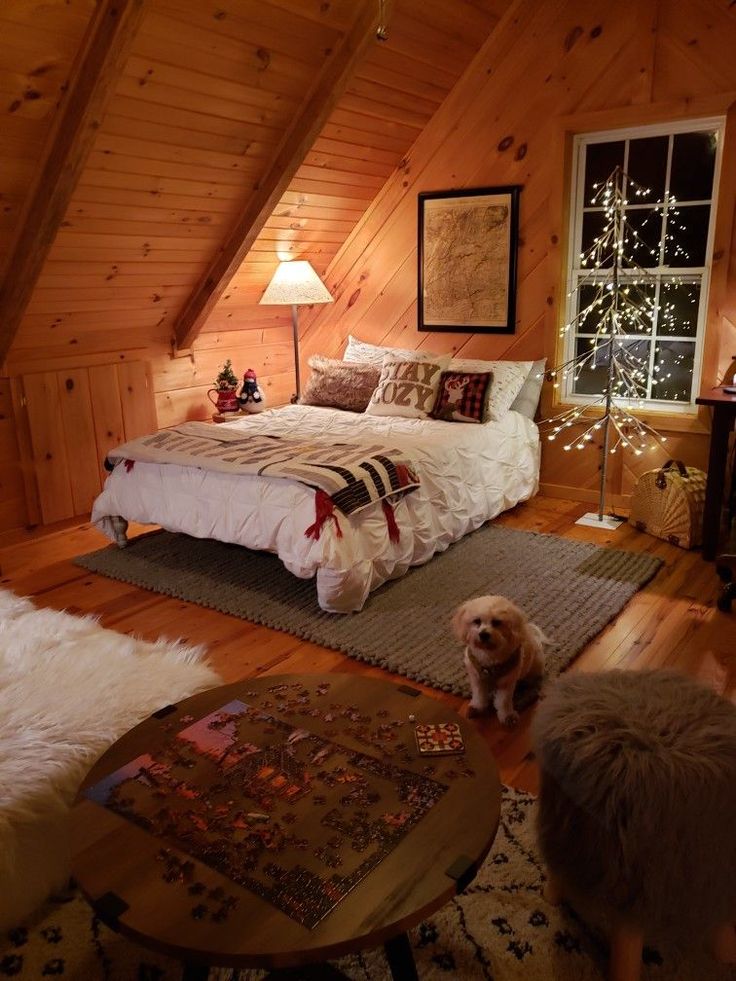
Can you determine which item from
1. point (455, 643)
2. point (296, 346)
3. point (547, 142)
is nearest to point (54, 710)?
point (455, 643)

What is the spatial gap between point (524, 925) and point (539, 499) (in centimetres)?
316

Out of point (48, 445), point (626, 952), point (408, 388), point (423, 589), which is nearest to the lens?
point (626, 952)

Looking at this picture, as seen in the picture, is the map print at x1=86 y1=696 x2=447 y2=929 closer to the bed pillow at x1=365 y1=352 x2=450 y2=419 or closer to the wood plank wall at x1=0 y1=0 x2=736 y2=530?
the wood plank wall at x1=0 y1=0 x2=736 y2=530

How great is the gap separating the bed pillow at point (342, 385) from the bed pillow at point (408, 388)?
85mm

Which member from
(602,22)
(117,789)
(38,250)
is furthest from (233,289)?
(117,789)

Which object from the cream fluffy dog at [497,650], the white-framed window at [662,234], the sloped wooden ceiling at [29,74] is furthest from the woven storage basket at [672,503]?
the sloped wooden ceiling at [29,74]

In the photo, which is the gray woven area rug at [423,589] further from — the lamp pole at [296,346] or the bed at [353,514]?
the lamp pole at [296,346]

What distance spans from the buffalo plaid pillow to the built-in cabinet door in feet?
5.82

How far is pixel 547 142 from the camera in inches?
165

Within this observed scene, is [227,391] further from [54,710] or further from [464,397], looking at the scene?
[54,710]

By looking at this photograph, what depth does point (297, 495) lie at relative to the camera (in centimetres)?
303

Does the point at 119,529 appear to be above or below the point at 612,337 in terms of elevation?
below

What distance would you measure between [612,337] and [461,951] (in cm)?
312

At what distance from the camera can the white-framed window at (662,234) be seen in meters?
3.87
